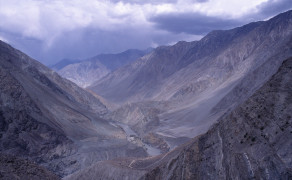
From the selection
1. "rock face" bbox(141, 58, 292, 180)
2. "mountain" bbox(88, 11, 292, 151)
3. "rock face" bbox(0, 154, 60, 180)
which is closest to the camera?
"rock face" bbox(141, 58, 292, 180)

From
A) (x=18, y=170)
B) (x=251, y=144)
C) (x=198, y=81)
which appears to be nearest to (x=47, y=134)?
(x=18, y=170)

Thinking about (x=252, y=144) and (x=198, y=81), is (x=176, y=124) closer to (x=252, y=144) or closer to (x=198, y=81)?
(x=198, y=81)

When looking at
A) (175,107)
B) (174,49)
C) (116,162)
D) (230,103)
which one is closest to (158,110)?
(175,107)

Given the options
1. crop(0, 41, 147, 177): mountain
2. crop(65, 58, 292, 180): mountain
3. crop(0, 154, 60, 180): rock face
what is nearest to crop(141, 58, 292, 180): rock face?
crop(65, 58, 292, 180): mountain

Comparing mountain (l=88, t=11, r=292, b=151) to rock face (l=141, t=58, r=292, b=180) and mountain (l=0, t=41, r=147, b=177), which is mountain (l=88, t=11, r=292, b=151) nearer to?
mountain (l=0, t=41, r=147, b=177)

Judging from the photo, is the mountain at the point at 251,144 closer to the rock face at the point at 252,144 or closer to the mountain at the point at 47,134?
the rock face at the point at 252,144

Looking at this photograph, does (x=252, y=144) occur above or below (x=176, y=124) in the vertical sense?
above

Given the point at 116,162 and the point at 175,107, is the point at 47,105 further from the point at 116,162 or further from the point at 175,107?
the point at 175,107
